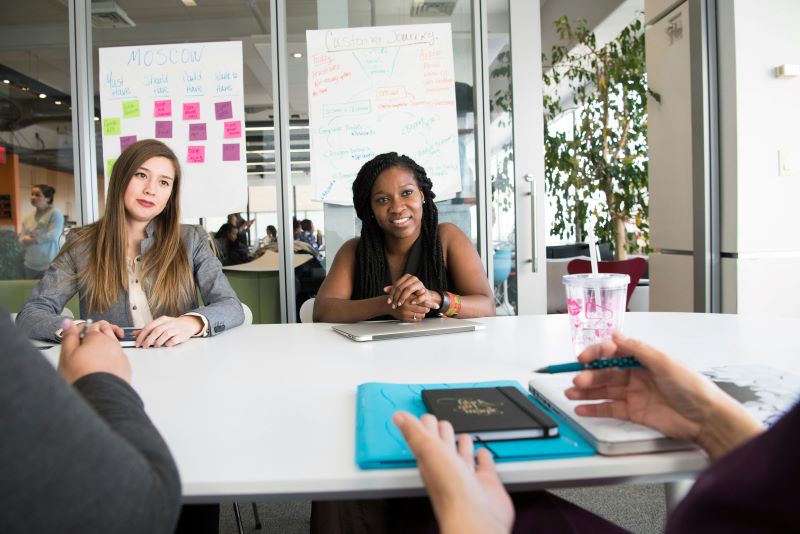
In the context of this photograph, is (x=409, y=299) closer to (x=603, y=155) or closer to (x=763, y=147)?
(x=763, y=147)

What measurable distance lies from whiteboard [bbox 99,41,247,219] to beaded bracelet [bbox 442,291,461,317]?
1880 mm

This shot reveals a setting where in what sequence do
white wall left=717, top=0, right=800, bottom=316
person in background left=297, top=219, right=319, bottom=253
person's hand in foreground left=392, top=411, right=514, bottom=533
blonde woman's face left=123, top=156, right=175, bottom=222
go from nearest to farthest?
person's hand in foreground left=392, top=411, right=514, bottom=533 → blonde woman's face left=123, top=156, right=175, bottom=222 → white wall left=717, top=0, right=800, bottom=316 → person in background left=297, top=219, right=319, bottom=253

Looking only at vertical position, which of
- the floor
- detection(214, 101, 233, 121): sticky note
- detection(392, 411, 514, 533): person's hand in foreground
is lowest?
the floor

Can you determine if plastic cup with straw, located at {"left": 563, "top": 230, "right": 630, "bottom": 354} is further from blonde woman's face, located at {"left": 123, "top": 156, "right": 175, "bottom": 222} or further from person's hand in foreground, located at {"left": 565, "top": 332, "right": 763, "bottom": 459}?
blonde woman's face, located at {"left": 123, "top": 156, "right": 175, "bottom": 222}

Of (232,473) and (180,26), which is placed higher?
(180,26)

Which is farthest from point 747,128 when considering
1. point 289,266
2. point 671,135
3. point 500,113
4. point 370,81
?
point 289,266

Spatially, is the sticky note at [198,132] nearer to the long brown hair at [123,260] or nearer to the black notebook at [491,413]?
the long brown hair at [123,260]

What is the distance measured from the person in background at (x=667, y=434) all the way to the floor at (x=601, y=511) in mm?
1255

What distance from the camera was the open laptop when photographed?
1477 millimetres

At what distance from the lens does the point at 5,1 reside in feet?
11.2

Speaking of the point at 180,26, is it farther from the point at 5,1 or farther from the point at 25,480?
the point at 25,480

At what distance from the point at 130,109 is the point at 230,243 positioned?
3.11 feet

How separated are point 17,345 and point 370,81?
9.79ft

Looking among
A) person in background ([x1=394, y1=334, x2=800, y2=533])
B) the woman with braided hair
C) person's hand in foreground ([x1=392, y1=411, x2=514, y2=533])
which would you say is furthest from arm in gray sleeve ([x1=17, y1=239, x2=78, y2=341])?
person's hand in foreground ([x1=392, y1=411, x2=514, y2=533])
